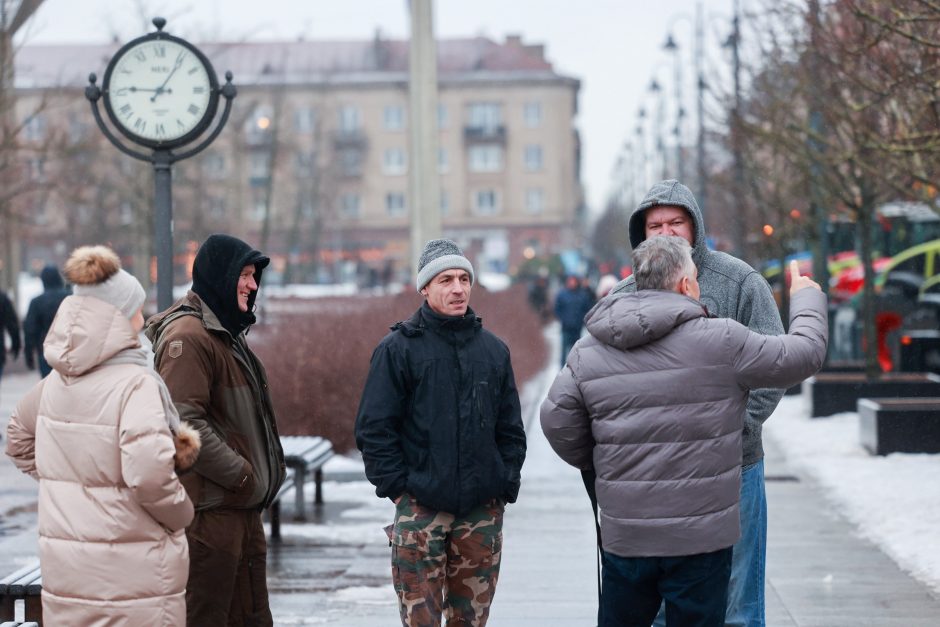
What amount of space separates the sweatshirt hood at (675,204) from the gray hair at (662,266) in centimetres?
64

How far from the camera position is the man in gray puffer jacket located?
15.5ft

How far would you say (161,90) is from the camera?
9922 millimetres

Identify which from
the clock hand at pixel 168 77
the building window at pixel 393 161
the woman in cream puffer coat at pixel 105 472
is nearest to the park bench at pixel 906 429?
the clock hand at pixel 168 77

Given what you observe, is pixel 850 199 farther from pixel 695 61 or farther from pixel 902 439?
pixel 695 61

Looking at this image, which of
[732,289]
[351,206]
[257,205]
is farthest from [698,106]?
[351,206]

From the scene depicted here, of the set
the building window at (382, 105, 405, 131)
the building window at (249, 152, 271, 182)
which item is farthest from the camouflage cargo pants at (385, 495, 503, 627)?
the building window at (382, 105, 405, 131)

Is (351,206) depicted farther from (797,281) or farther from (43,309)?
(797,281)

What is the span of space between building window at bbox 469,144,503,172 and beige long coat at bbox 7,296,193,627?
316 ft

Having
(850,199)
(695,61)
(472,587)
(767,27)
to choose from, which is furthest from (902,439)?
(695,61)

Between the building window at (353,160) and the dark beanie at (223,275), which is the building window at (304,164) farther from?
the dark beanie at (223,275)

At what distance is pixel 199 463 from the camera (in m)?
5.32

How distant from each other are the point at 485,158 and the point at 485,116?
9.36ft

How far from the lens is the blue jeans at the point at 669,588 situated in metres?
4.85

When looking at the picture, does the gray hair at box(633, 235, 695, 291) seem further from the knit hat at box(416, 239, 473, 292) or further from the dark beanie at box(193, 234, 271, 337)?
the dark beanie at box(193, 234, 271, 337)
